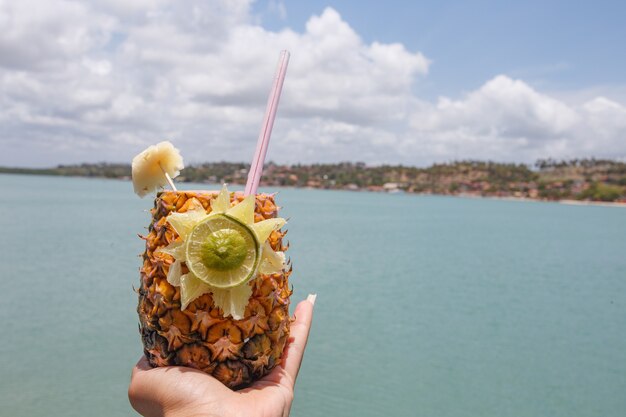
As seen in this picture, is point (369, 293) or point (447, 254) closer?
point (369, 293)

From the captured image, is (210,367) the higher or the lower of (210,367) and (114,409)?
the higher

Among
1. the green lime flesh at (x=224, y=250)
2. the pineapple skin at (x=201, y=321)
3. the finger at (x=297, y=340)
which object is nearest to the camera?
the green lime flesh at (x=224, y=250)

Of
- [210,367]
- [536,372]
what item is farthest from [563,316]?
[210,367]

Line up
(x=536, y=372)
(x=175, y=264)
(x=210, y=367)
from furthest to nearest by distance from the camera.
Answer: (x=536, y=372)
(x=210, y=367)
(x=175, y=264)

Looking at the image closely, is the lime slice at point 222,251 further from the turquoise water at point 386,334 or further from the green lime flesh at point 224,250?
the turquoise water at point 386,334

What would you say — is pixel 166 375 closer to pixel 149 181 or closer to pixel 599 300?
pixel 149 181

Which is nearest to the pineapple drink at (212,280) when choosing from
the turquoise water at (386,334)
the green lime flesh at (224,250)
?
the green lime flesh at (224,250)
